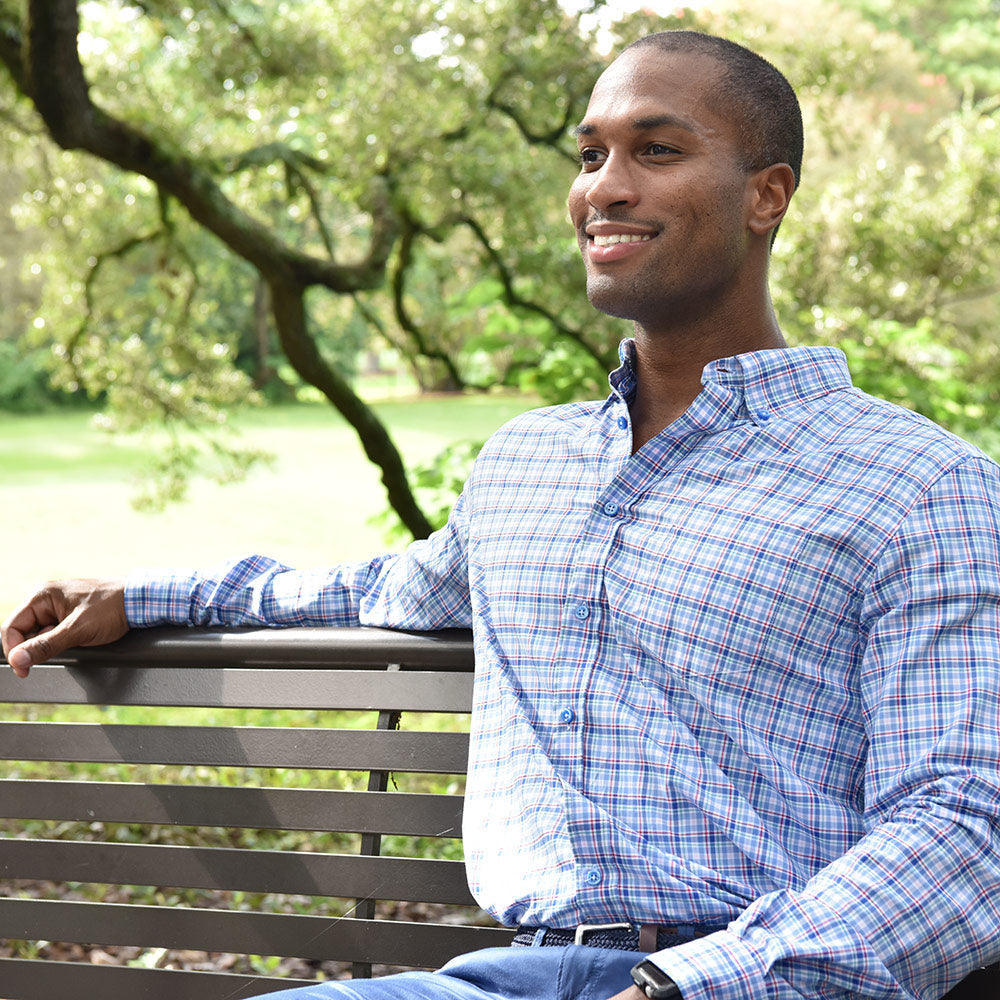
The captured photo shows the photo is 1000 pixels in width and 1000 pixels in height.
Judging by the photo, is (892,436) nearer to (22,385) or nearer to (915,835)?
(915,835)

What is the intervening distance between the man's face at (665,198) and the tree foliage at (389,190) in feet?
12.3

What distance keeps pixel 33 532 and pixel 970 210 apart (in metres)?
13.0

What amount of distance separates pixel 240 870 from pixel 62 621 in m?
0.53

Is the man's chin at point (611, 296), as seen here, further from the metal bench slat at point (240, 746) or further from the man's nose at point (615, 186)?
the metal bench slat at point (240, 746)

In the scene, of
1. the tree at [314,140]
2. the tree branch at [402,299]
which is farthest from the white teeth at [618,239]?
the tree branch at [402,299]

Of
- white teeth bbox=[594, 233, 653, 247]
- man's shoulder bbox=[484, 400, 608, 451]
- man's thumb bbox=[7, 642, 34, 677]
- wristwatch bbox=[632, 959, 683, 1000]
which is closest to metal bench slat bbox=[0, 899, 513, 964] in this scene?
man's thumb bbox=[7, 642, 34, 677]

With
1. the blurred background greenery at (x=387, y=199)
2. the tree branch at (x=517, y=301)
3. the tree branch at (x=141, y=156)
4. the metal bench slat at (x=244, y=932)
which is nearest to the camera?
the metal bench slat at (x=244, y=932)

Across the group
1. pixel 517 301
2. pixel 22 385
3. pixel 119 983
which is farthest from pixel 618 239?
pixel 22 385

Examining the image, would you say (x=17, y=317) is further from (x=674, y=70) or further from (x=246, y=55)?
(x=674, y=70)

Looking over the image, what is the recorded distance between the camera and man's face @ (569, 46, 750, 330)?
77.0 inches

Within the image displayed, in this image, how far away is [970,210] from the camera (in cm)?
802

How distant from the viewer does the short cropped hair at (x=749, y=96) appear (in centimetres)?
200

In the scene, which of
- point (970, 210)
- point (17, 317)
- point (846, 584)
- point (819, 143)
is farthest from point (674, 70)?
point (17, 317)

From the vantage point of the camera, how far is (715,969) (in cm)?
147
